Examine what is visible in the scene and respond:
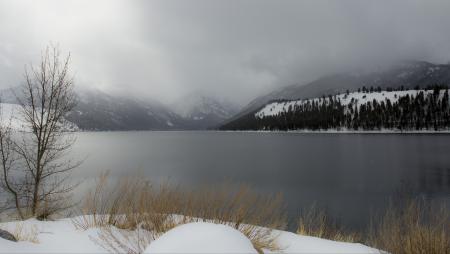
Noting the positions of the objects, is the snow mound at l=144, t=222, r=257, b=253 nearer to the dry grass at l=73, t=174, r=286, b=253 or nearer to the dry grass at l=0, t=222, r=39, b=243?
the dry grass at l=73, t=174, r=286, b=253

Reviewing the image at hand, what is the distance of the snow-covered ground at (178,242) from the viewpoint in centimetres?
302

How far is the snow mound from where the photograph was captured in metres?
2.96

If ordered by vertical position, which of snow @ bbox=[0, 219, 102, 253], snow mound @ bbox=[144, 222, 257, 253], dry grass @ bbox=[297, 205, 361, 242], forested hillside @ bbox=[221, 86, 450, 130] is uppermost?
forested hillside @ bbox=[221, 86, 450, 130]

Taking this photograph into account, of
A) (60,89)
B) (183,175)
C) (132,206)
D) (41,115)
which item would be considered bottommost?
(183,175)

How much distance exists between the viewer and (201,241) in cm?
306

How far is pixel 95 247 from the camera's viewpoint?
4344mm

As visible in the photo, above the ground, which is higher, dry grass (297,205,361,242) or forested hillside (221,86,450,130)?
forested hillside (221,86,450,130)

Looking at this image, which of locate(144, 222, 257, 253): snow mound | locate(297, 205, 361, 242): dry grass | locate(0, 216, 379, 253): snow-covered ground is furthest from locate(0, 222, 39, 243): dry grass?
locate(297, 205, 361, 242): dry grass

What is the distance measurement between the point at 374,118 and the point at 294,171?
471ft

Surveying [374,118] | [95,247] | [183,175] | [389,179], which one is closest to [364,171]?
[389,179]

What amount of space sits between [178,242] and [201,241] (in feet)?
0.84

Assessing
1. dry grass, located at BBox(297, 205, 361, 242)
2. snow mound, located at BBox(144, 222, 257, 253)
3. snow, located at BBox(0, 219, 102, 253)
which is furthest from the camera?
dry grass, located at BBox(297, 205, 361, 242)

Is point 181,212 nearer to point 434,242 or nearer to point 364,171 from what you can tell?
point 434,242

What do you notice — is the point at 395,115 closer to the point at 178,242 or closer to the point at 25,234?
the point at 178,242
